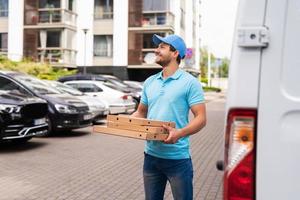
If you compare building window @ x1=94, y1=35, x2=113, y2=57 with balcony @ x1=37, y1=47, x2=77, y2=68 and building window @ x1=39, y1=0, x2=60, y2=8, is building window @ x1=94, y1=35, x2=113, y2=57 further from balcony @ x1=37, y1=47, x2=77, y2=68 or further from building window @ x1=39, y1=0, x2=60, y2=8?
building window @ x1=39, y1=0, x2=60, y2=8

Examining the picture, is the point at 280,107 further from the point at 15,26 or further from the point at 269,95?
the point at 15,26

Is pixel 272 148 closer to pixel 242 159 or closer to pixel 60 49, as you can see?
pixel 242 159

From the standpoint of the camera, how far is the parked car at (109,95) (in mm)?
18078

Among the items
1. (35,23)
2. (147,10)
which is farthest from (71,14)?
(147,10)

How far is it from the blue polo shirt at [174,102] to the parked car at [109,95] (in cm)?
1431

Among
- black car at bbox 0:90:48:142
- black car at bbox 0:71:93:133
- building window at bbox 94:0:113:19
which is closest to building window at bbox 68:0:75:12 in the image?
building window at bbox 94:0:113:19

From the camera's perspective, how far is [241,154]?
214 centimetres

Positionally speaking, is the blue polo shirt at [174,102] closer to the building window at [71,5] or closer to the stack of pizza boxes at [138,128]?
the stack of pizza boxes at [138,128]

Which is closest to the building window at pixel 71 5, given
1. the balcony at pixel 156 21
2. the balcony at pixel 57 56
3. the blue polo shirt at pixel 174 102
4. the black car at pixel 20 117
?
the balcony at pixel 57 56

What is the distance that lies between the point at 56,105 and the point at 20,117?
253 centimetres

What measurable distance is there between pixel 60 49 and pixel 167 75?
37.0 m

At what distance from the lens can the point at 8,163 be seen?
8.84 meters

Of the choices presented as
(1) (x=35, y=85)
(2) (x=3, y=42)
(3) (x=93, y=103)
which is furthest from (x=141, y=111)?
(2) (x=3, y=42)

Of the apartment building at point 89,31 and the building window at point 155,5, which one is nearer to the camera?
the building window at point 155,5
